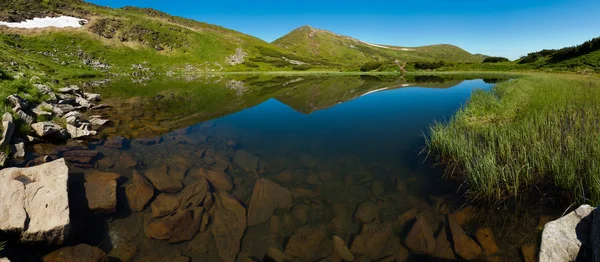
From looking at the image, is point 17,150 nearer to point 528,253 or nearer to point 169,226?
point 169,226

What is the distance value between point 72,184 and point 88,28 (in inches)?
5747

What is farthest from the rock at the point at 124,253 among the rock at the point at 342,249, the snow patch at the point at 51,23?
the snow patch at the point at 51,23

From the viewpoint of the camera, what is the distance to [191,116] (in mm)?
23500

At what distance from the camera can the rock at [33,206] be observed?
235 inches

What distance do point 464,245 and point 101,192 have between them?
11.0 m

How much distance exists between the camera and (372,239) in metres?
6.94

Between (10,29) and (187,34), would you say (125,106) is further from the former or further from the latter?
(187,34)

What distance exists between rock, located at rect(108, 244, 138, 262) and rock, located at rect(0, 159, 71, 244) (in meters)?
1.28

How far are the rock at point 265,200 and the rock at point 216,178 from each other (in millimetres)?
1187

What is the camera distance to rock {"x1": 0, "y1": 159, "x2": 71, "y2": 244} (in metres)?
5.98

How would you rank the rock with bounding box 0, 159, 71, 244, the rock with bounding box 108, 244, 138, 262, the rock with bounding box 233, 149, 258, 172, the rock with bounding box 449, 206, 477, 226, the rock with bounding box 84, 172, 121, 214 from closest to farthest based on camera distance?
1. the rock with bounding box 0, 159, 71, 244
2. the rock with bounding box 108, 244, 138, 262
3. the rock with bounding box 449, 206, 477, 226
4. the rock with bounding box 84, 172, 121, 214
5. the rock with bounding box 233, 149, 258, 172

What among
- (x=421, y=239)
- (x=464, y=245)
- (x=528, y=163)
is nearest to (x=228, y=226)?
(x=421, y=239)

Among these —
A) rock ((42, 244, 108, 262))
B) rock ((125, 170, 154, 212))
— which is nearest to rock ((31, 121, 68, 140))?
rock ((125, 170, 154, 212))

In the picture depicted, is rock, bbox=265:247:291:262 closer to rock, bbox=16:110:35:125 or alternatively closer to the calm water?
the calm water
